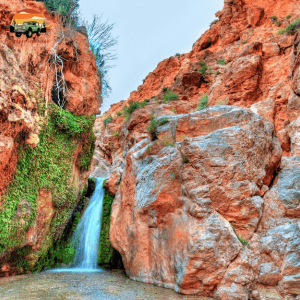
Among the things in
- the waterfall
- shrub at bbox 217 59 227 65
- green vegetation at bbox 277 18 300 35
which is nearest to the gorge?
the waterfall

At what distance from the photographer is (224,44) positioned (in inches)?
932

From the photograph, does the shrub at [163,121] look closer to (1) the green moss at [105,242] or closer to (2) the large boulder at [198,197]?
(2) the large boulder at [198,197]

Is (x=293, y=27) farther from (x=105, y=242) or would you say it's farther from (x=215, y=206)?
(x=105, y=242)

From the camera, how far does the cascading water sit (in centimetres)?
1161

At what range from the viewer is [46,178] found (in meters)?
9.80

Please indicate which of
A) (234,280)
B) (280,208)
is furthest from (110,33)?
(234,280)

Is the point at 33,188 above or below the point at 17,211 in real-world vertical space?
above

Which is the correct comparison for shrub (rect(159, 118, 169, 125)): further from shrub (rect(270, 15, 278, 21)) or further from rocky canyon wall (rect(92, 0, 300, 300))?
shrub (rect(270, 15, 278, 21))

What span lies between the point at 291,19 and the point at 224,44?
6.38 metres

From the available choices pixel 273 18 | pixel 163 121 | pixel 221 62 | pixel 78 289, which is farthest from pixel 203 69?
pixel 78 289

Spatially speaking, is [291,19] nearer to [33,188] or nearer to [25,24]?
[25,24]

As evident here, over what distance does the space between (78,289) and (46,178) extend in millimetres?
4807

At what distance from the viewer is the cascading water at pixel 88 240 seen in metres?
11.6

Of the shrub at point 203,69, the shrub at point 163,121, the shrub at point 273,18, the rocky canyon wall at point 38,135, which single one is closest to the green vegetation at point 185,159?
the shrub at point 163,121
